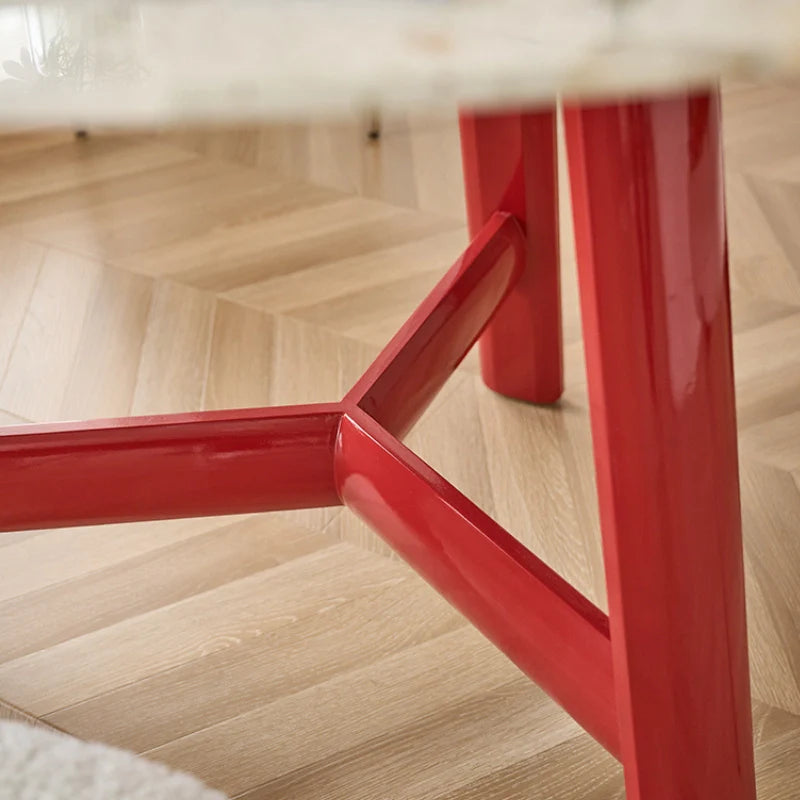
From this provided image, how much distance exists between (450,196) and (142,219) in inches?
13.4

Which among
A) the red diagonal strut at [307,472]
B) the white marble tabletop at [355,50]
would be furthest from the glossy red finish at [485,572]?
the white marble tabletop at [355,50]

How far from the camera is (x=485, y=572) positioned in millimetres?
552

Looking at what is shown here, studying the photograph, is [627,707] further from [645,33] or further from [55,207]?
[55,207]

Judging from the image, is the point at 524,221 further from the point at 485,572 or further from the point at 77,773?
the point at 77,773

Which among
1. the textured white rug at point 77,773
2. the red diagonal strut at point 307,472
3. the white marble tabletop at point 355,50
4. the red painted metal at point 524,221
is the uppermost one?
the red painted metal at point 524,221

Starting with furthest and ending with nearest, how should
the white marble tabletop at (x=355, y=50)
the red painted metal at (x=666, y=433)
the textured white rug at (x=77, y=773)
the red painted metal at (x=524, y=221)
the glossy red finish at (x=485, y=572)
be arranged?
1. the red painted metal at (x=524, y=221)
2. the textured white rug at (x=77, y=773)
3. the glossy red finish at (x=485, y=572)
4. the red painted metal at (x=666, y=433)
5. the white marble tabletop at (x=355, y=50)

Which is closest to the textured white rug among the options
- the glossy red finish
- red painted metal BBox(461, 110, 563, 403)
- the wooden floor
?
the wooden floor

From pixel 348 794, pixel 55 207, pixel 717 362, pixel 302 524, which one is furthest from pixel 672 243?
pixel 55 207

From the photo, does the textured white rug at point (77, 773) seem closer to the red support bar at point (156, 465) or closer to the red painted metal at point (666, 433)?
the red support bar at point (156, 465)

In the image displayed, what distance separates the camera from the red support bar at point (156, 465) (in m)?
0.65

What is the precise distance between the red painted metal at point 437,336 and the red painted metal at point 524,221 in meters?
0.03

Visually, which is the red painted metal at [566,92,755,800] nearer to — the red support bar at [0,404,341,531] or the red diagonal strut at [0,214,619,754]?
the red diagonal strut at [0,214,619,754]

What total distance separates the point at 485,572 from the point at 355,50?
0.41 m

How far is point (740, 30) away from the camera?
0.53ft
